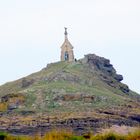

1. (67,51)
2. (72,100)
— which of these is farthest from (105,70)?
(72,100)

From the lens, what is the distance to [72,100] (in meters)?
129

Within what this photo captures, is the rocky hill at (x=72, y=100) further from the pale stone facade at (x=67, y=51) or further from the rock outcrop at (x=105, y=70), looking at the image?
the pale stone facade at (x=67, y=51)

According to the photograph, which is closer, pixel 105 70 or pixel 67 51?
pixel 105 70

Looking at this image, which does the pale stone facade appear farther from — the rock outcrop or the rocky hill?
the rock outcrop

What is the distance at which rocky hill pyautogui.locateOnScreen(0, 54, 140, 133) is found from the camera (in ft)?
402

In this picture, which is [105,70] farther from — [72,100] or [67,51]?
[72,100]

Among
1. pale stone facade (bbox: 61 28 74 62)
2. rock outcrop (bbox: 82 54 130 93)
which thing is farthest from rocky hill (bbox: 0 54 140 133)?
pale stone facade (bbox: 61 28 74 62)

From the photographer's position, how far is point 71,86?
13412cm

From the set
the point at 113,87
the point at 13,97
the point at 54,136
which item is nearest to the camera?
the point at 54,136

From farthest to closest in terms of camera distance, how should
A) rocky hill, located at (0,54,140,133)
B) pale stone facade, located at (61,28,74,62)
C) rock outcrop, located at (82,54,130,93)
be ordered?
pale stone facade, located at (61,28,74,62) → rock outcrop, located at (82,54,130,93) → rocky hill, located at (0,54,140,133)

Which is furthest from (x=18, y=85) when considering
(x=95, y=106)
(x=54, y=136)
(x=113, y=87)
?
(x=54, y=136)

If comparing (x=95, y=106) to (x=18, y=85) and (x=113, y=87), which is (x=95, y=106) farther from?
(x=18, y=85)

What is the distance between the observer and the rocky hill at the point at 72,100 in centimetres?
12256

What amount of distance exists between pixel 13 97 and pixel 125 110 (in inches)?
573
